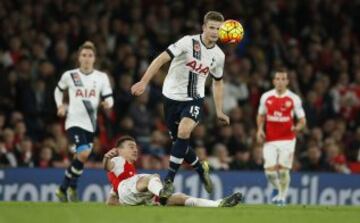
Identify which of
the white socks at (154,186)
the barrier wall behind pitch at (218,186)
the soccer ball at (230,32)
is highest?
the soccer ball at (230,32)

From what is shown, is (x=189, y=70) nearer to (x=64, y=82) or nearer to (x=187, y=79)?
(x=187, y=79)

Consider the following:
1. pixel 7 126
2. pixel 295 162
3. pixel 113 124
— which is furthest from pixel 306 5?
pixel 7 126

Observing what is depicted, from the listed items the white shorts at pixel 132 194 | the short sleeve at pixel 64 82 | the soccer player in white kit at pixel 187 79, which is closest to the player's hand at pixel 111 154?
the white shorts at pixel 132 194

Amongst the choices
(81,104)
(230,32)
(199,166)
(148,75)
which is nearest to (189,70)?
(230,32)

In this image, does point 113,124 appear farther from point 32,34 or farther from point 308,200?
point 308,200

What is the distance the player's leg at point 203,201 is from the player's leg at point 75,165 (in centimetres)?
262

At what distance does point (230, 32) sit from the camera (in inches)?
487

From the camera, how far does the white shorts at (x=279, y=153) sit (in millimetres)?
15469

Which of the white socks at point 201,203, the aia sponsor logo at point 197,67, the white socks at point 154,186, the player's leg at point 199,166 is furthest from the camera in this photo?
the player's leg at point 199,166

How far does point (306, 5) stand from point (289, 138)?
737cm

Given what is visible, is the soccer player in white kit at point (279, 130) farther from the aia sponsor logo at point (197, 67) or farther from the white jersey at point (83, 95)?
the aia sponsor logo at point (197, 67)

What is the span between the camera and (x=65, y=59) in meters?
17.8

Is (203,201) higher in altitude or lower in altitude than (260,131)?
lower

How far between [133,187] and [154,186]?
1.29 ft
